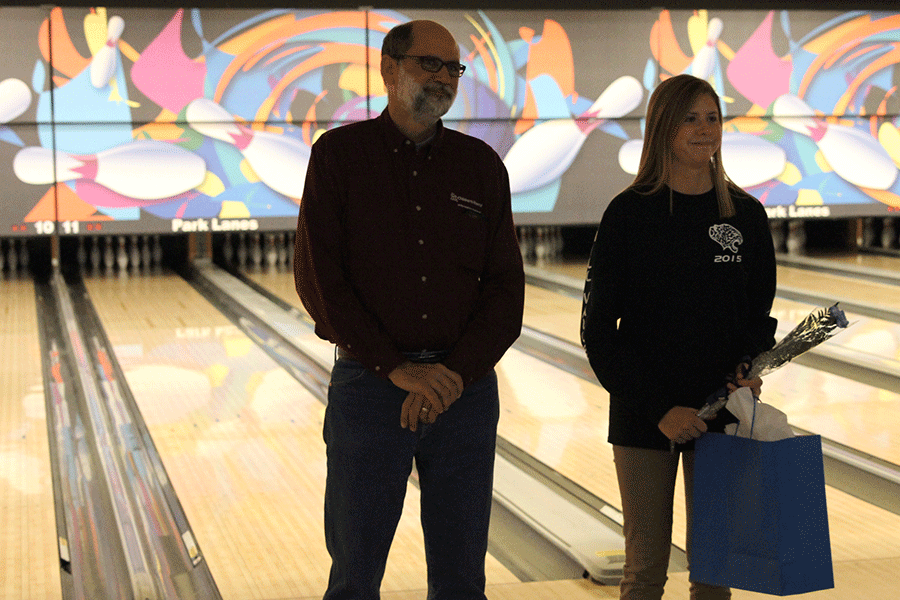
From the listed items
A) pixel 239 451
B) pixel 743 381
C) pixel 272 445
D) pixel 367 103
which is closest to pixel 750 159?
pixel 367 103

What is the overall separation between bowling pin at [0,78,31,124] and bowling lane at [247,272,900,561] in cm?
400

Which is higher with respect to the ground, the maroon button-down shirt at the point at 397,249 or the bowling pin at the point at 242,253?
the maroon button-down shirt at the point at 397,249

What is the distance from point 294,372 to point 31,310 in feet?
7.39

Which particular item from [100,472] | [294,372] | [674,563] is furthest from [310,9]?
[674,563]

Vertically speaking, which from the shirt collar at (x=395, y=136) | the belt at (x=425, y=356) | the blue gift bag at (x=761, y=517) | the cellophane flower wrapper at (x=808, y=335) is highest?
the shirt collar at (x=395, y=136)

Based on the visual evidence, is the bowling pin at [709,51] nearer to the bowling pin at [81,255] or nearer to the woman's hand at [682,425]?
the bowling pin at [81,255]

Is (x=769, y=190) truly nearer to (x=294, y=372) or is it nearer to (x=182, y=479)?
(x=294, y=372)

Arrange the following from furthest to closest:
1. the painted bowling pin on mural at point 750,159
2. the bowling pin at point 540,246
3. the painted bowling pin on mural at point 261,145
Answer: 1. the bowling pin at point 540,246
2. the painted bowling pin on mural at point 750,159
3. the painted bowling pin on mural at point 261,145

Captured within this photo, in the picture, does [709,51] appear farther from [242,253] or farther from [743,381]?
[743,381]

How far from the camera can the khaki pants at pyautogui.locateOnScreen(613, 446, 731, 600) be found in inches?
65.8

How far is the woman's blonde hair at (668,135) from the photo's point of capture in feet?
5.50

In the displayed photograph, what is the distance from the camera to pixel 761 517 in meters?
1.53

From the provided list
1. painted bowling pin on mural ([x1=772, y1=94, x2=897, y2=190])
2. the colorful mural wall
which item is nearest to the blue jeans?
the colorful mural wall

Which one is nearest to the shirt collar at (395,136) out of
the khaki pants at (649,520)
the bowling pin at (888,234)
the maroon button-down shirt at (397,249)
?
the maroon button-down shirt at (397,249)
